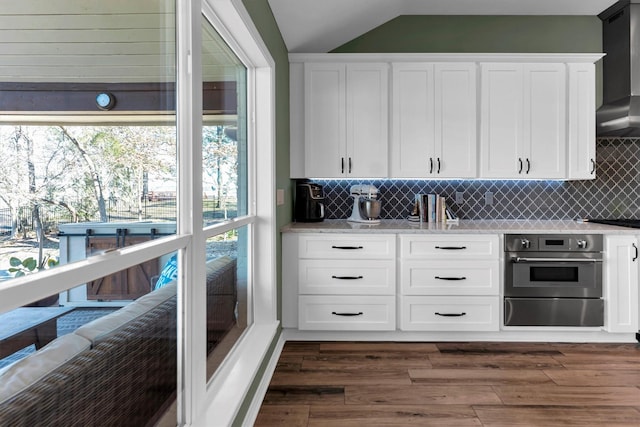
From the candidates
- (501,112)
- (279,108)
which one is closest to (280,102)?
(279,108)

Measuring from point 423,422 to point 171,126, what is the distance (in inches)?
69.2

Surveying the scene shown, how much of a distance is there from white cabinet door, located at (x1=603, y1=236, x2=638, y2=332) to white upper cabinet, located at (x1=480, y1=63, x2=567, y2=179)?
0.72 m

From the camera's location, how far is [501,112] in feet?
10.7

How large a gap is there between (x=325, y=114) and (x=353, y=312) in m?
1.57

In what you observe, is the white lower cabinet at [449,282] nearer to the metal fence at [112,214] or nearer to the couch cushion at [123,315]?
the metal fence at [112,214]

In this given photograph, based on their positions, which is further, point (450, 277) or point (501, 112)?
point (501, 112)

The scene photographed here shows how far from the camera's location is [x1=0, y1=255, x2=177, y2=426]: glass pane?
29.3 inches

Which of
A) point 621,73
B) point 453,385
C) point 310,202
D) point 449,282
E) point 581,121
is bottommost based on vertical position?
point 453,385

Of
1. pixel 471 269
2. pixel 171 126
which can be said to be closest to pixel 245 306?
pixel 171 126

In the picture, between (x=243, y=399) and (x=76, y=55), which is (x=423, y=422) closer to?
(x=243, y=399)

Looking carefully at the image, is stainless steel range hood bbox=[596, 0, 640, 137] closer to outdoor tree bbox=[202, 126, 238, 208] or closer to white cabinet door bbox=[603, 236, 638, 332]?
white cabinet door bbox=[603, 236, 638, 332]

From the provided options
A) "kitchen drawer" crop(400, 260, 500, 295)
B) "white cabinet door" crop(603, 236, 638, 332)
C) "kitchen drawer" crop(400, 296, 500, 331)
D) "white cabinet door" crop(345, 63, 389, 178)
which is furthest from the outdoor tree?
"white cabinet door" crop(603, 236, 638, 332)

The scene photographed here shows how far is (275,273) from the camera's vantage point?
109 inches

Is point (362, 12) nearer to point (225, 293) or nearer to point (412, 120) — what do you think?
point (412, 120)
